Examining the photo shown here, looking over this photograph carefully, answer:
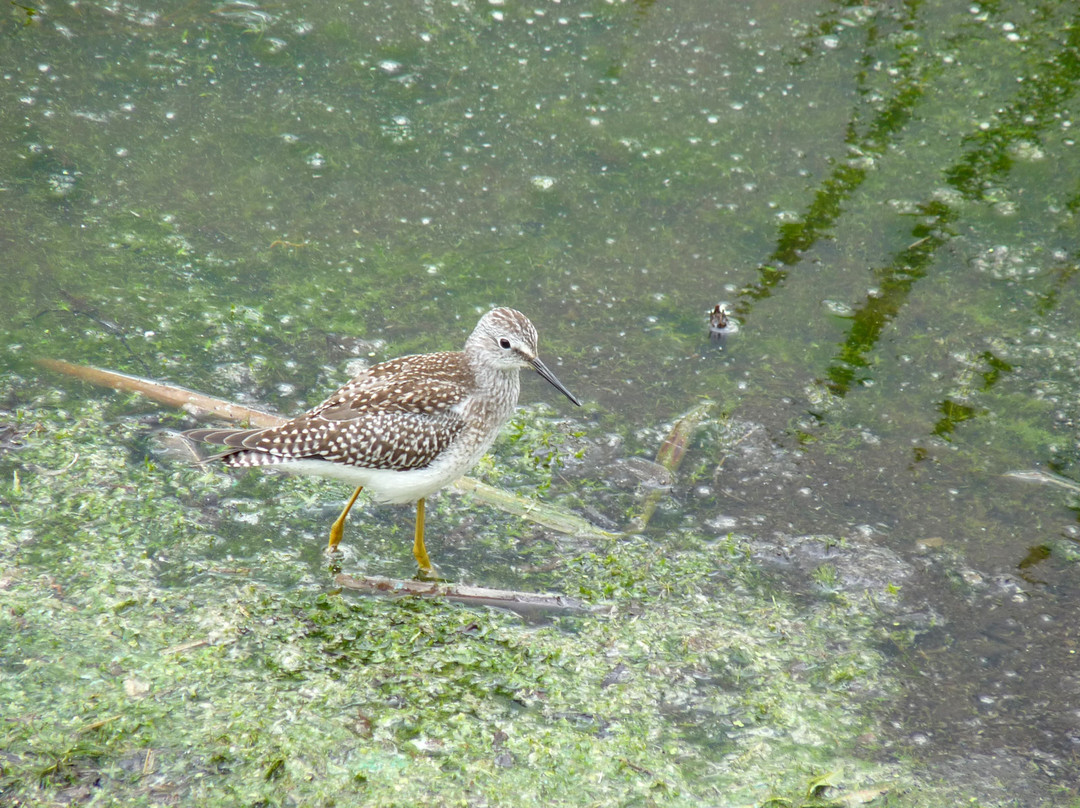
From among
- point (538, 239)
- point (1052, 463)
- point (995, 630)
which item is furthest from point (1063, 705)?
point (538, 239)

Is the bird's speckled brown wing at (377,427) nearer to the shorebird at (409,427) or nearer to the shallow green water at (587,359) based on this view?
the shorebird at (409,427)

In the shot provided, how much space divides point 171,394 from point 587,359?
220 cm

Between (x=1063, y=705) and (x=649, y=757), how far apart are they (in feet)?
5.74

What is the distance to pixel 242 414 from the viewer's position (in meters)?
5.09

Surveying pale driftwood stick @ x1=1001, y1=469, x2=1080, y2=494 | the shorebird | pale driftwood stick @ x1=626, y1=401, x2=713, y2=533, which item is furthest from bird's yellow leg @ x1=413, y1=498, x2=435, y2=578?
pale driftwood stick @ x1=1001, y1=469, x2=1080, y2=494

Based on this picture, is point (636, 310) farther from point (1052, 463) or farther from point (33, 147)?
point (33, 147)

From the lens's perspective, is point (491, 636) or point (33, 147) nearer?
point (491, 636)

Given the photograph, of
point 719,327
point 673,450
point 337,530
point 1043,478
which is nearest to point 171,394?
point 337,530

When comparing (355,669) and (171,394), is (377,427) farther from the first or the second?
(171,394)

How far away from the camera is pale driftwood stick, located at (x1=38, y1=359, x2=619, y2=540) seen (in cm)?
490

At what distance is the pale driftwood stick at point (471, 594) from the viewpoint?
4426 mm

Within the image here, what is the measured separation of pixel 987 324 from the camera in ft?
19.6

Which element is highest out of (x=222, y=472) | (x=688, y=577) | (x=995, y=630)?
(x=995, y=630)

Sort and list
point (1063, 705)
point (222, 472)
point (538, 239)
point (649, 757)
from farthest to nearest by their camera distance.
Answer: point (538, 239), point (222, 472), point (1063, 705), point (649, 757)
